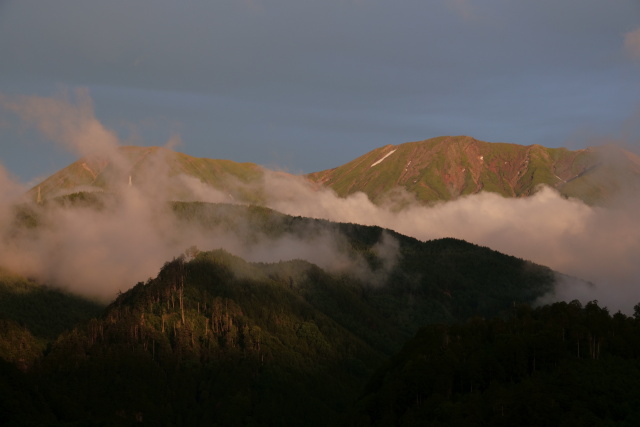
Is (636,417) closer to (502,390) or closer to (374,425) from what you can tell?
(502,390)

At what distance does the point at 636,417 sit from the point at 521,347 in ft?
130

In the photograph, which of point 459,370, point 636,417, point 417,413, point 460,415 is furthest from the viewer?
point 459,370

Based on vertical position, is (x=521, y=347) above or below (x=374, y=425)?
above

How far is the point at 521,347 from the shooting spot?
197250 mm

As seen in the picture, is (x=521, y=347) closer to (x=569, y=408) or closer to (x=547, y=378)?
(x=547, y=378)

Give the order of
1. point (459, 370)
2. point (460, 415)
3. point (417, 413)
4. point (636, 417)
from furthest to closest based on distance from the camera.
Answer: point (459, 370), point (417, 413), point (460, 415), point (636, 417)

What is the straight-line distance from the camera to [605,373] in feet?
592

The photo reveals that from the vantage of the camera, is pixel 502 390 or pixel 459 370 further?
pixel 459 370

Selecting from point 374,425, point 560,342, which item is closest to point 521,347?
point 560,342

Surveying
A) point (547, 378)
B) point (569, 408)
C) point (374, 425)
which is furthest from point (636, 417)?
point (374, 425)

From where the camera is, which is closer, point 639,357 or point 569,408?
point 569,408

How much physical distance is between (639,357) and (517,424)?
4414 centimetres

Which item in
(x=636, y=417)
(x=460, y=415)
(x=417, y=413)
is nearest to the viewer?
(x=636, y=417)

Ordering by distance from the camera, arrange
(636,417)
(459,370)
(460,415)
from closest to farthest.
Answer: (636,417), (460,415), (459,370)
